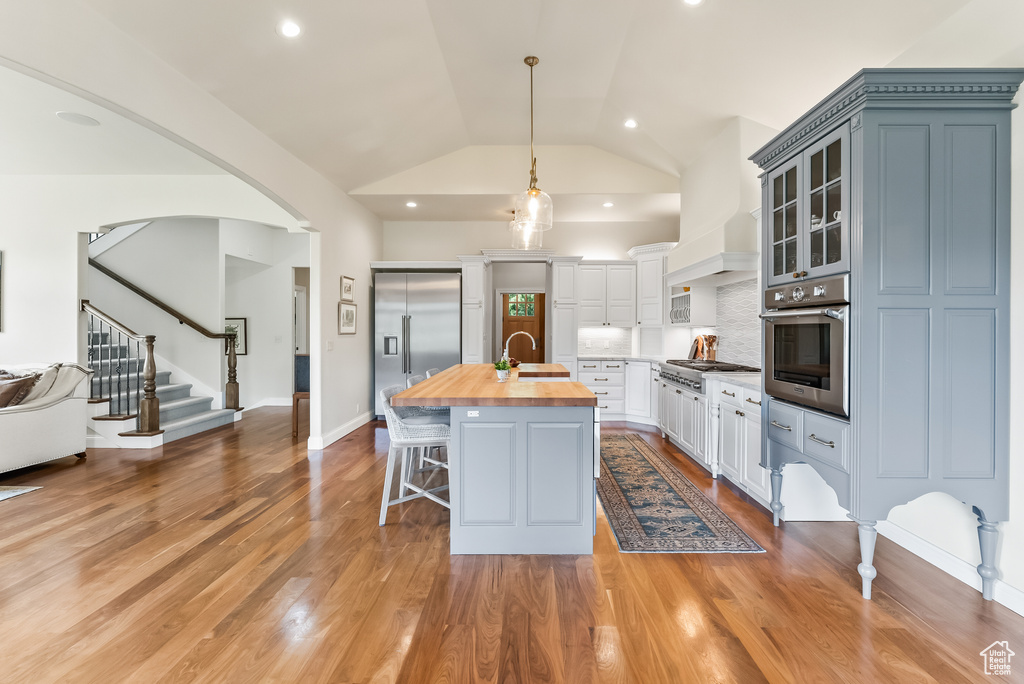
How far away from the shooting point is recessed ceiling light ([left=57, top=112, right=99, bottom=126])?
374 centimetres

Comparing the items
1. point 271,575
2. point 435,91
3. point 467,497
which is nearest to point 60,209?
point 435,91

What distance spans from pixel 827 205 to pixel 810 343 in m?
0.71

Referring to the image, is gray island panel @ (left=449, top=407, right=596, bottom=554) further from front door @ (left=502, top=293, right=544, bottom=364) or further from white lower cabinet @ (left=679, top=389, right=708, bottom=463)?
front door @ (left=502, top=293, right=544, bottom=364)

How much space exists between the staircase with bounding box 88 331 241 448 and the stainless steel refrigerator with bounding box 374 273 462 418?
7.18ft

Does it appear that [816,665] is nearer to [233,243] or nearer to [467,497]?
[467,497]

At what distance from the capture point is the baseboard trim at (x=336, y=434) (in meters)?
4.85

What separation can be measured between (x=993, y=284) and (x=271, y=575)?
364 centimetres

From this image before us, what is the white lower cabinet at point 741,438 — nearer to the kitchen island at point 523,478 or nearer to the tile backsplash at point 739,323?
the tile backsplash at point 739,323

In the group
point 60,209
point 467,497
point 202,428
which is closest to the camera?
point 467,497

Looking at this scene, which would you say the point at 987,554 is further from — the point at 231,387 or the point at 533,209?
the point at 231,387

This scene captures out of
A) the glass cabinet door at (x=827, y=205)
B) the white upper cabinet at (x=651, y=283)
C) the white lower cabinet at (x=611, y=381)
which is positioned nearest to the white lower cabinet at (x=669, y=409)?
the white lower cabinet at (x=611, y=381)

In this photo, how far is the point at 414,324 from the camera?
6.41 metres

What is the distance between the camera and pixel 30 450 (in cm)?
398

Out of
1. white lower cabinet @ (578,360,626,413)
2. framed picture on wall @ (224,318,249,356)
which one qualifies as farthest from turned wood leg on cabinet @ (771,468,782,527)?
framed picture on wall @ (224,318,249,356)
